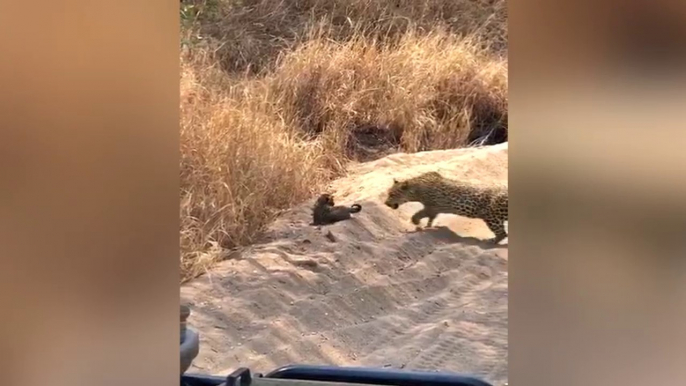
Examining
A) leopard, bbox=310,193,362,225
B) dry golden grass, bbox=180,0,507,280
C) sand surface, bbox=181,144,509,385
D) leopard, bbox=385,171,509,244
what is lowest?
sand surface, bbox=181,144,509,385

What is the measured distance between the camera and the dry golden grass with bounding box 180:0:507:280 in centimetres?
254

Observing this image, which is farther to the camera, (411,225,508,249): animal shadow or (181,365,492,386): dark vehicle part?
(411,225,508,249): animal shadow

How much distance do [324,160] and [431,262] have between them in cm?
53

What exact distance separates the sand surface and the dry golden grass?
91 millimetres

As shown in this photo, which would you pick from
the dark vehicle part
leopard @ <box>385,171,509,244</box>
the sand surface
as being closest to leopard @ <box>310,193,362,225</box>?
the sand surface

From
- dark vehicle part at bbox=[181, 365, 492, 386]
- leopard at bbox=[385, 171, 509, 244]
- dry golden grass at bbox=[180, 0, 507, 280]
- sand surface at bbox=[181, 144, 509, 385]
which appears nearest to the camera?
dark vehicle part at bbox=[181, 365, 492, 386]

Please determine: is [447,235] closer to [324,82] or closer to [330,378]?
[324,82]

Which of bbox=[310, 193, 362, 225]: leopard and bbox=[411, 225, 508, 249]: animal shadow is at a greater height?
bbox=[310, 193, 362, 225]: leopard

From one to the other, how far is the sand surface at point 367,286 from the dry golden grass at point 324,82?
0.09 meters

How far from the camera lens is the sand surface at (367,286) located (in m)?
2.21

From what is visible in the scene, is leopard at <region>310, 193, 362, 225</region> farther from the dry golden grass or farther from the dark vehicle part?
the dark vehicle part

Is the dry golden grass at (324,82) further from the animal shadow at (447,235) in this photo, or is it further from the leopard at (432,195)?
the animal shadow at (447,235)

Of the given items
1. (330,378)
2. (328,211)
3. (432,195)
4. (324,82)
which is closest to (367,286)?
(328,211)
